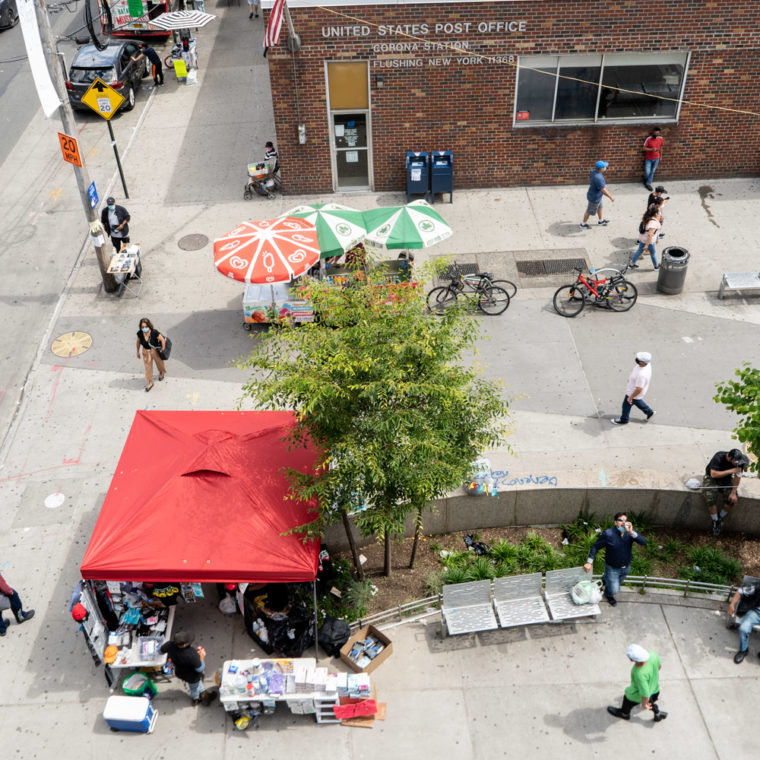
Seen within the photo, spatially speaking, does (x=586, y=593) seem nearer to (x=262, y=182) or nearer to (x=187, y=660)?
(x=187, y=660)

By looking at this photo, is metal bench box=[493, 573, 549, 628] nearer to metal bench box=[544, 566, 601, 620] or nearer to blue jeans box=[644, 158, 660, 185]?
metal bench box=[544, 566, 601, 620]

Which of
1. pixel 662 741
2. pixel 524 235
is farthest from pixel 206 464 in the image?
pixel 524 235

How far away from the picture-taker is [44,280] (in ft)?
54.9

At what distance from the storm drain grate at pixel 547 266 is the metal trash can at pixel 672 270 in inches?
63.7

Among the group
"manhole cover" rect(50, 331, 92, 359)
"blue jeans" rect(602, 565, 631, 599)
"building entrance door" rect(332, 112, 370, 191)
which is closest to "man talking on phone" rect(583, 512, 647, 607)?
"blue jeans" rect(602, 565, 631, 599)

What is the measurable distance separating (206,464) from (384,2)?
11.0 m

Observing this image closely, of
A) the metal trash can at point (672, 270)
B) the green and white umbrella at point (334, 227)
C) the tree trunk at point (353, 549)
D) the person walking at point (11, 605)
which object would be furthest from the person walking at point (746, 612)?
the person walking at point (11, 605)

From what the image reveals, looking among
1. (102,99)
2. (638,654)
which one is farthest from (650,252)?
(102,99)

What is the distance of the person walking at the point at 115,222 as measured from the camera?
1628 centimetres

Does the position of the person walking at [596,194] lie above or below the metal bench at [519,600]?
above

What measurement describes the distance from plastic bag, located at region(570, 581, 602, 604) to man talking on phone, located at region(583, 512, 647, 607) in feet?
0.66

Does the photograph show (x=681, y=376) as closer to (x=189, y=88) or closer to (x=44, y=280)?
(x=44, y=280)

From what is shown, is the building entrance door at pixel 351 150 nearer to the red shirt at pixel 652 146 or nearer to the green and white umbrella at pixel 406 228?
the green and white umbrella at pixel 406 228

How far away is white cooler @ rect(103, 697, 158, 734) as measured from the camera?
30.2ft
